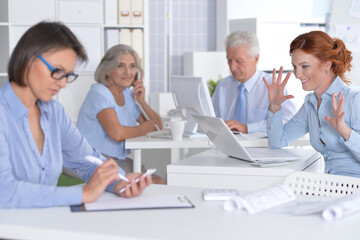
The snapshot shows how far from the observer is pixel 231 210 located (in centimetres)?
158

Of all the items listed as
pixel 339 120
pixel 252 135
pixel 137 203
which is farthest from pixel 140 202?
pixel 252 135

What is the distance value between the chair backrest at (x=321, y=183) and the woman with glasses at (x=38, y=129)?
648 millimetres

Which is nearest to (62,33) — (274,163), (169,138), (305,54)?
(274,163)

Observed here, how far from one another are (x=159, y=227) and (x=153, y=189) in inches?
18.5

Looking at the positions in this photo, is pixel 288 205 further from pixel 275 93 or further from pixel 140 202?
pixel 275 93

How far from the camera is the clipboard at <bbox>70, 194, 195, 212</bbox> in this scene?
5.24 feet

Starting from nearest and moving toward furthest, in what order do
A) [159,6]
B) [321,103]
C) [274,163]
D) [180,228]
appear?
[180,228], [274,163], [321,103], [159,6]

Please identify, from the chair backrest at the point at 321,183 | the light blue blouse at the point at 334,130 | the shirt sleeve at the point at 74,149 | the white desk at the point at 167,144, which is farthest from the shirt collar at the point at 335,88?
the shirt sleeve at the point at 74,149

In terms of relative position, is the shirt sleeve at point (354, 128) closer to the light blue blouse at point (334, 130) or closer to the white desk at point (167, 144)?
the light blue blouse at point (334, 130)

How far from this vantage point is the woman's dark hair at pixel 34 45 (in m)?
1.69

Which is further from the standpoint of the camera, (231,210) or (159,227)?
(231,210)

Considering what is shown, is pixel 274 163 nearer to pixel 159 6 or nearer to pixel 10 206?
pixel 10 206

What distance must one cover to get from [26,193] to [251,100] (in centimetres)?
239

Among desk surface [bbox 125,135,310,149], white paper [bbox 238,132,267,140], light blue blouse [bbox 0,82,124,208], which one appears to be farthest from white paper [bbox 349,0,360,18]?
light blue blouse [bbox 0,82,124,208]
